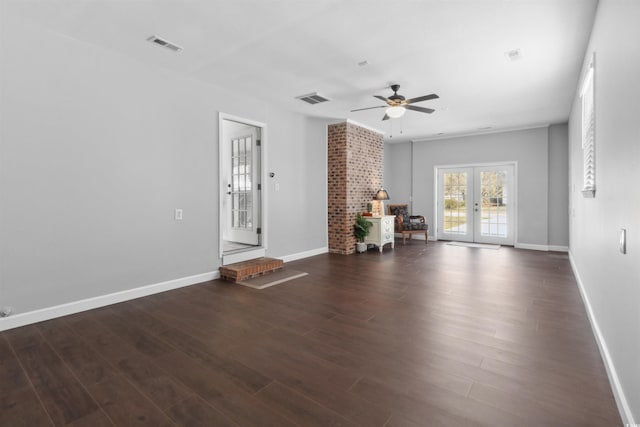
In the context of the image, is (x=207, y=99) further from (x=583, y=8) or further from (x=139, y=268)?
(x=583, y=8)

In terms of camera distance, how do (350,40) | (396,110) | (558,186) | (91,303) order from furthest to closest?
1. (558,186)
2. (396,110)
3. (91,303)
4. (350,40)

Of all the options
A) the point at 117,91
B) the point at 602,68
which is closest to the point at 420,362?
the point at 602,68

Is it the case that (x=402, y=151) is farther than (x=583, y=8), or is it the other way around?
(x=402, y=151)

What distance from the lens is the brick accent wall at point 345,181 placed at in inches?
259

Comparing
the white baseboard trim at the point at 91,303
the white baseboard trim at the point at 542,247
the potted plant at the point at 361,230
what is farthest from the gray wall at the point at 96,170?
the white baseboard trim at the point at 542,247

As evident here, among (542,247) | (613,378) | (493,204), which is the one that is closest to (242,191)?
(613,378)

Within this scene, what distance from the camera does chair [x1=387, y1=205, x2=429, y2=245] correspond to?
8.14 m

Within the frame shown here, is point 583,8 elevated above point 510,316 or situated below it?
above

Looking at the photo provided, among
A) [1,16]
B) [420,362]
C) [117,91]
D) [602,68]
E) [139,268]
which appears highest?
[1,16]

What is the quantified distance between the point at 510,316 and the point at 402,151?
667cm

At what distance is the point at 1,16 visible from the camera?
9.26 ft

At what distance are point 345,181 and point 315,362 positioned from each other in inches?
183

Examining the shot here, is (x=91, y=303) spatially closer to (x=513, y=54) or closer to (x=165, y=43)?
(x=165, y=43)

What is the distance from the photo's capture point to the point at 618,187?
6.07 ft
